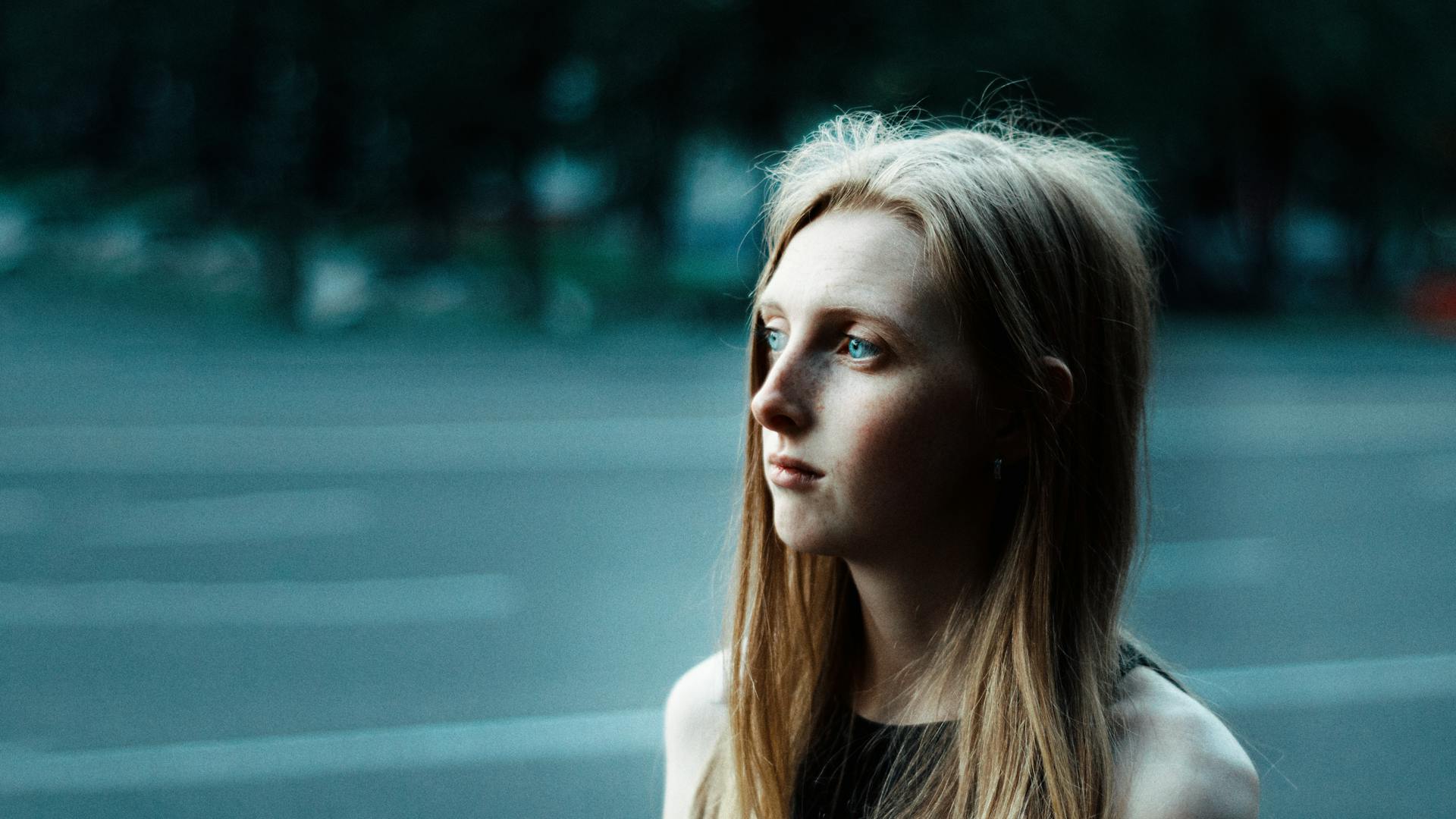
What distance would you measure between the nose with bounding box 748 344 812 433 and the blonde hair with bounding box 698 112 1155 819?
156mm

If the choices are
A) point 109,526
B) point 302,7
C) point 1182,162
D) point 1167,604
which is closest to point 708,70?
point 302,7

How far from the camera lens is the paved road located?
5.25 meters

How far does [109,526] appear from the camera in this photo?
8570 mm

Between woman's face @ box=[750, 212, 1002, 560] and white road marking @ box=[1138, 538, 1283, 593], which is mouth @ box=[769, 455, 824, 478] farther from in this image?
white road marking @ box=[1138, 538, 1283, 593]

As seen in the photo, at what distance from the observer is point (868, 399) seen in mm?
1593

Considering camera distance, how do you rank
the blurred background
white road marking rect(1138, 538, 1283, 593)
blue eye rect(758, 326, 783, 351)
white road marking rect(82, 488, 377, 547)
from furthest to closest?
1. white road marking rect(82, 488, 377, 547)
2. white road marking rect(1138, 538, 1283, 593)
3. the blurred background
4. blue eye rect(758, 326, 783, 351)

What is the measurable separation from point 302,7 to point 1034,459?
62.0ft

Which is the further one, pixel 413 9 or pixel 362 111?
pixel 362 111

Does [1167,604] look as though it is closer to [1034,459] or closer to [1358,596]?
[1358,596]

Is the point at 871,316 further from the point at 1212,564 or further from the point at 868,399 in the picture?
the point at 1212,564

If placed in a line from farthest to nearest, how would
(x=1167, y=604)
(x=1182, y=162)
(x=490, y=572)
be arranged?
(x=1182, y=162)
(x=490, y=572)
(x=1167, y=604)

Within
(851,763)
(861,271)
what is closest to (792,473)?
(861,271)

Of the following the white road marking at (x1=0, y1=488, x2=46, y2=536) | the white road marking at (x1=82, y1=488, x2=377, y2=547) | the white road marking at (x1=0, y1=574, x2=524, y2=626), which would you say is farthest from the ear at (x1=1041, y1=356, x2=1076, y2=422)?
the white road marking at (x1=0, y1=488, x2=46, y2=536)

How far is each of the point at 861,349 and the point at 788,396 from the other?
9 centimetres
